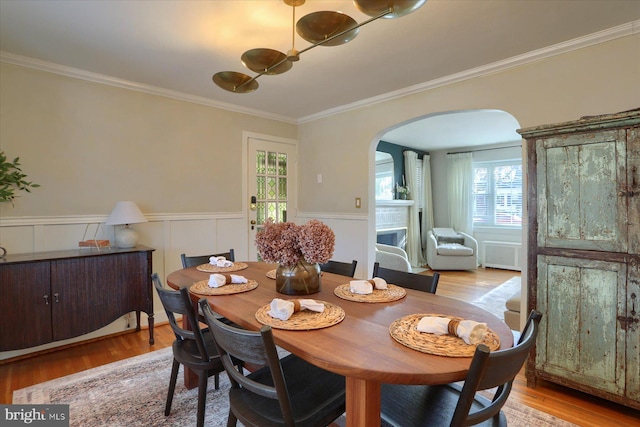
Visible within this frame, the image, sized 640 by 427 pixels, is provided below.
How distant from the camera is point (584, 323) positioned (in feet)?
6.42

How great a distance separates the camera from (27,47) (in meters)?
2.43

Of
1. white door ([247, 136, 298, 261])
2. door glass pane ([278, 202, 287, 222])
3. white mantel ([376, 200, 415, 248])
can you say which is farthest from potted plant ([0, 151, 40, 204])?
white mantel ([376, 200, 415, 248])

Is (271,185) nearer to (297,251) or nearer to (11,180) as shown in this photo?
(11,180)

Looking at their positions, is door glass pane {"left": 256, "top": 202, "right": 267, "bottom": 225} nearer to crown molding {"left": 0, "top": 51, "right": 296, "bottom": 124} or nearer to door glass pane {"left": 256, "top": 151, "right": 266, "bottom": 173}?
door glass pane {"left": 256, "top": 151, "right": 266, "bottom": 173}

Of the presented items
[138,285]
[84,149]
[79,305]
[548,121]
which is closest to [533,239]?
[548,121]

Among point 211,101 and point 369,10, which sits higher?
point 211,101

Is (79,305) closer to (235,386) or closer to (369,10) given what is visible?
(235,386)

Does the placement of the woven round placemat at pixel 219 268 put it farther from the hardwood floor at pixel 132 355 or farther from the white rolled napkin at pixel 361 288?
the hardwood floor at pixel 132 355

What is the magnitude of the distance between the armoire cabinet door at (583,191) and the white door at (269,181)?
303 cm

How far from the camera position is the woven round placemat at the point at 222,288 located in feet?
5.41

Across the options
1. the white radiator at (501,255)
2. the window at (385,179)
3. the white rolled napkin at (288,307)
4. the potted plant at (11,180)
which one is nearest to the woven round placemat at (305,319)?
the white rolled napkin at (288,307)

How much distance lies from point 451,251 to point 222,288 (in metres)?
5.15

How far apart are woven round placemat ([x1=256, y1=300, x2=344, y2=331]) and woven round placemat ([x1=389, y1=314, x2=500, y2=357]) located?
0.76 ft

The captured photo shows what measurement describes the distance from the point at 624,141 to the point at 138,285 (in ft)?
11.9
